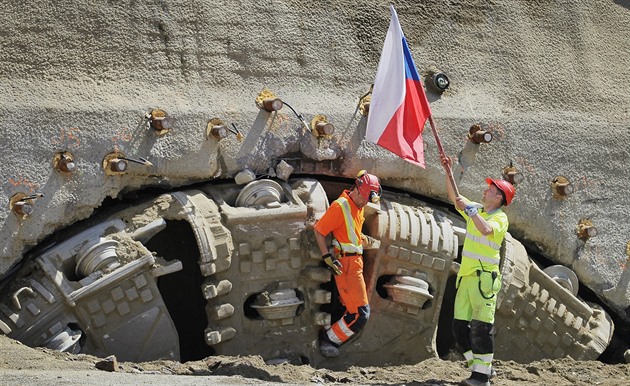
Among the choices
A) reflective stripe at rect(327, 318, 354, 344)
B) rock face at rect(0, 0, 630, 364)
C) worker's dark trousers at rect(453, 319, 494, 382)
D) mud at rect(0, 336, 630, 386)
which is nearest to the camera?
mud at rect(0, 336, 630, 386)

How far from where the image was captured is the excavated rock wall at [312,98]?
8938 mm

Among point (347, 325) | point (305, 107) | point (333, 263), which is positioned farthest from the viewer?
point (305, 107)

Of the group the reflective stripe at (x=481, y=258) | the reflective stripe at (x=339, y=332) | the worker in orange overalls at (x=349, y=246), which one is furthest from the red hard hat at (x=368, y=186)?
the reflective stripe at (x=481, y=258)

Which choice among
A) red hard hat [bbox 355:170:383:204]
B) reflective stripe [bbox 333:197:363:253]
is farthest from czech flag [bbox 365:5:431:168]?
reflective stripe [bbox 333:197:363:253]

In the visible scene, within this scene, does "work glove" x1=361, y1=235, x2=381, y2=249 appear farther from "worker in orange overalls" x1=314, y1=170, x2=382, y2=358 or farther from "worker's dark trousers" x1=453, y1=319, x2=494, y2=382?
"worker's dark trousers" x1=453, y1=319, x2=494, y2=382

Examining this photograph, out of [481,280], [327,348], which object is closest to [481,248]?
[481,280]

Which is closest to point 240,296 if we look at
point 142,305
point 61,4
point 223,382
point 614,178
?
point 142,305

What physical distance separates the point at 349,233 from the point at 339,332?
71 cm

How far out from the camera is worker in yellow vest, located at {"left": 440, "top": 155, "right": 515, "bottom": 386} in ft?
27.9

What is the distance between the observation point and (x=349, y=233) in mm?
9211

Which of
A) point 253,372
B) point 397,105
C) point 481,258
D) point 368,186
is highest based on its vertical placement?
point 397,105

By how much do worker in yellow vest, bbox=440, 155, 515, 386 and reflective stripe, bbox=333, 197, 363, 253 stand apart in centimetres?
89

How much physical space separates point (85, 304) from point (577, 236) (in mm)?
4009

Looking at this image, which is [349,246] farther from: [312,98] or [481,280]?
[312,98]
